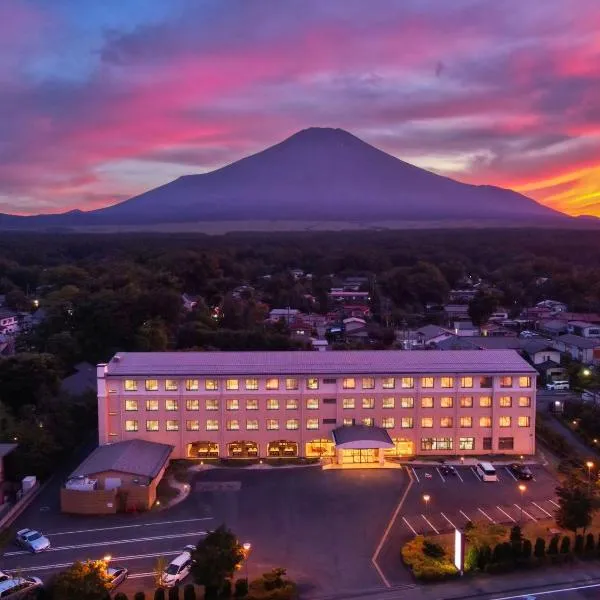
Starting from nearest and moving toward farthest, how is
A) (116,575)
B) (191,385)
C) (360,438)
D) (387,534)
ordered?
(116,575), (387,534), (360,438), (191,385)

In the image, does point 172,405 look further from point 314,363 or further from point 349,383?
point 349,383

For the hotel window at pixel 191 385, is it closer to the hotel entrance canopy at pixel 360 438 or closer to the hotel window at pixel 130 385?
the hotel window at pixel 130 385

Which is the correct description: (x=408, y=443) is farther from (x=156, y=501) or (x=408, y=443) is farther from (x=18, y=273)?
(x=18, y=273)

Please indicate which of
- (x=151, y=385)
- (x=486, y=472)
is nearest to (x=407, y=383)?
(x=486, y=472)

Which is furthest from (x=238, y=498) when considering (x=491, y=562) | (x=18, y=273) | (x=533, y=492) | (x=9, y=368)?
(x=18, y=273)

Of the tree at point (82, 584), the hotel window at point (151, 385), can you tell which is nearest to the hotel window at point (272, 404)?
the hotel window at point (151, 385)

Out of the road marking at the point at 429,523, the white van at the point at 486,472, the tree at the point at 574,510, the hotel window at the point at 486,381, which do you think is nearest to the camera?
the tree at the point at 574,510
